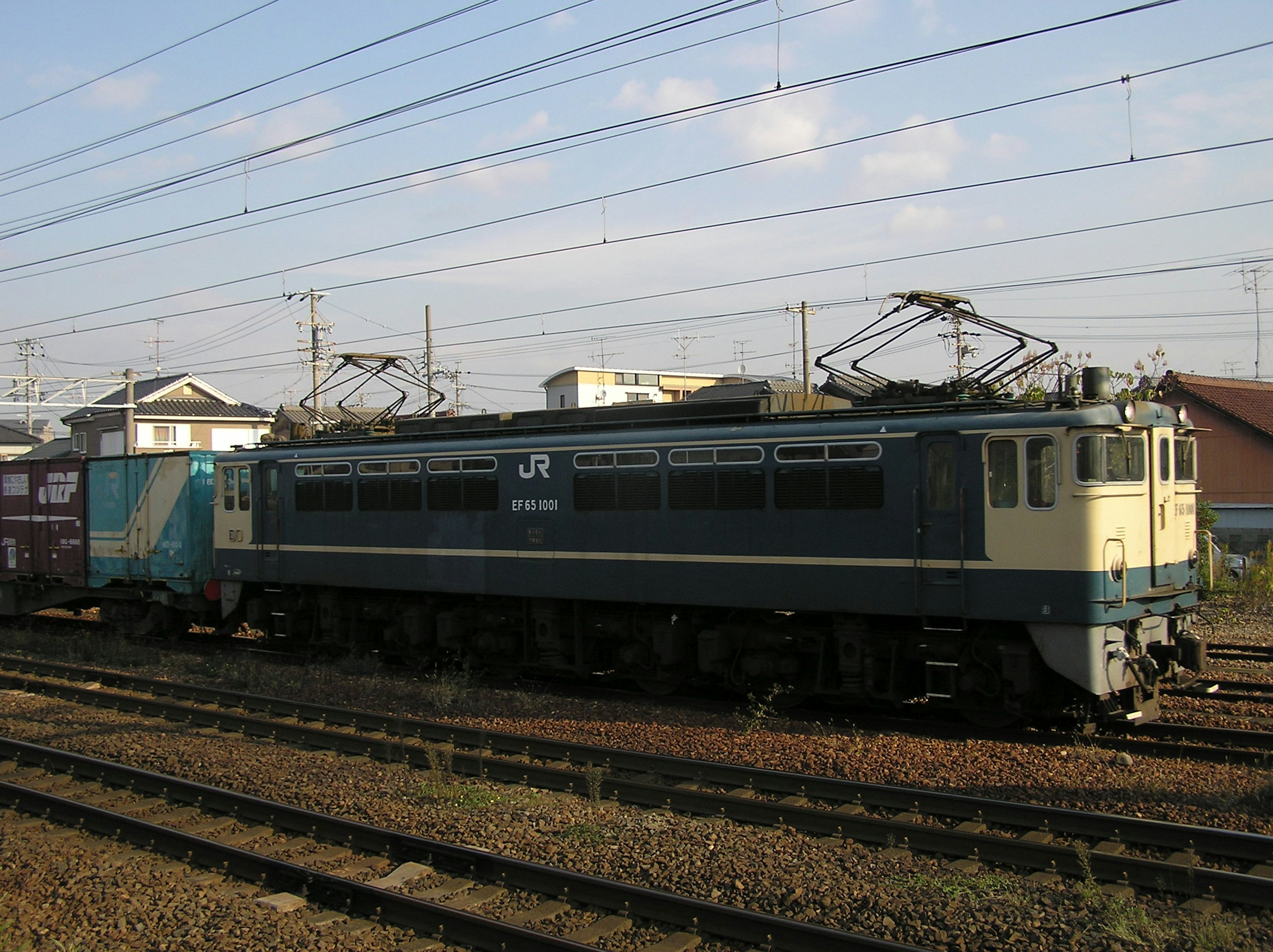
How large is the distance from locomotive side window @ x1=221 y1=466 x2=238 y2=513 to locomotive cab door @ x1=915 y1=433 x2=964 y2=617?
40.4ft

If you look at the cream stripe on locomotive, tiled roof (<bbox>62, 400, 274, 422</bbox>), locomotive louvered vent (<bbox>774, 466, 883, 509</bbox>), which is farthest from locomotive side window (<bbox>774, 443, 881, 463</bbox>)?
tiled roof (<bbox>62, 400, 274, 422</bbox>)

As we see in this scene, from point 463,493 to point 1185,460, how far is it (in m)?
9.35

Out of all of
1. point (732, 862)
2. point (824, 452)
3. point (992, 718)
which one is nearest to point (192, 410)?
point (824, 452)

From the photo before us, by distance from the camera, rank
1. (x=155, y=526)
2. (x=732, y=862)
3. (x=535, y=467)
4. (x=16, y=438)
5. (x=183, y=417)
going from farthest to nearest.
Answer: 1. (x=16, y=438)
2. (x=183, y=417)
3. (x=155, y=526)
4. (x=535, y=467)
5. (x=732, y=862)

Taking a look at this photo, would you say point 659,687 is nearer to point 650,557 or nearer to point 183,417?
point 650,557

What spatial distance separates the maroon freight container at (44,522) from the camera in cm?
2172

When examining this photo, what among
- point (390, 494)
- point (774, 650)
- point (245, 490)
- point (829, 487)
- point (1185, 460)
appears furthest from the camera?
point (245, 490)

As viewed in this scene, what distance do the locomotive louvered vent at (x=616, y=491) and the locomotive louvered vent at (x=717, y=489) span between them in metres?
0.27

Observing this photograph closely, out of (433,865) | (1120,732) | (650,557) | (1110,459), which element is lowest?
(433,865)

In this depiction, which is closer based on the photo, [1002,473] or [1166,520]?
[1002,473]

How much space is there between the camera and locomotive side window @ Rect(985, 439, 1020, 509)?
10.7m

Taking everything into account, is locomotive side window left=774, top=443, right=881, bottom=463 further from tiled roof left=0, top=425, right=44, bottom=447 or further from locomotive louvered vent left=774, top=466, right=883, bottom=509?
tiled roof left=0, top=425, right=44, bottom=447

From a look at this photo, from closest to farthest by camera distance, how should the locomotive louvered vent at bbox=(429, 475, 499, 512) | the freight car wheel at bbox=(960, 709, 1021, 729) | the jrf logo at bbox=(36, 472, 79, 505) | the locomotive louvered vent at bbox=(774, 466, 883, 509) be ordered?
1. the freight car wheel at bbox=(960, 709, 1021, 729)
2. the locomotive louvered vent at bbox=(774, 466, 883, 509)
3. the locomotive louvered vent at bbox=(429, 475, 499, 512)
4. the jrf logo at bbox=(36, 472, 79, 505)

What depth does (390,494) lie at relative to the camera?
52.7 ft
